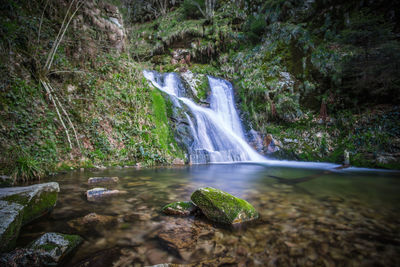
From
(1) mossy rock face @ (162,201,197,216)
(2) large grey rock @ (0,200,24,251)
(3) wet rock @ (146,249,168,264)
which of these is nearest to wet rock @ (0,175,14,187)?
(2) large grey rock @ (0,200,24,251)

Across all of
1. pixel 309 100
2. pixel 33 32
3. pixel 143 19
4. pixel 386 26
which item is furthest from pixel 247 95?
pixel 143 19

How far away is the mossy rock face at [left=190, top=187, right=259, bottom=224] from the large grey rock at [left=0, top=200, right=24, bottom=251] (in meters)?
1.92

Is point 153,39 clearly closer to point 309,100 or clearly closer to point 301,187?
point 309,100

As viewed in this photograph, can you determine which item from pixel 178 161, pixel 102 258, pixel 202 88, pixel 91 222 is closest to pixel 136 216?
pixel 91 222

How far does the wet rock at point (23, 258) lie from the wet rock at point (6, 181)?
3.27 m

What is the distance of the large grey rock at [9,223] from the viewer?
5.01 ft

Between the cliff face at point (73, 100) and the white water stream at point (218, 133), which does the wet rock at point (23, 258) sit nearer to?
the cliff face at point (73, 100)

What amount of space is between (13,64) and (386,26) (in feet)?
50.3

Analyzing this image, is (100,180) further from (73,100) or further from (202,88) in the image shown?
(202,88)

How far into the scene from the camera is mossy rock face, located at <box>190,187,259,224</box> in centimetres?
237

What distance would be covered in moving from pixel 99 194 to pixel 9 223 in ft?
6.21

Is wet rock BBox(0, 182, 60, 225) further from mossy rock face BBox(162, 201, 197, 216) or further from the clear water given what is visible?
mossy rock face BBox(162, 201, 197, 216)

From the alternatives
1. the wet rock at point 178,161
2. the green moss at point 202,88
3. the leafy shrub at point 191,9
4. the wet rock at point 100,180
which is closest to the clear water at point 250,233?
the wet rock at point 100,180

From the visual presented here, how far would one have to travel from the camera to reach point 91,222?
236cm
